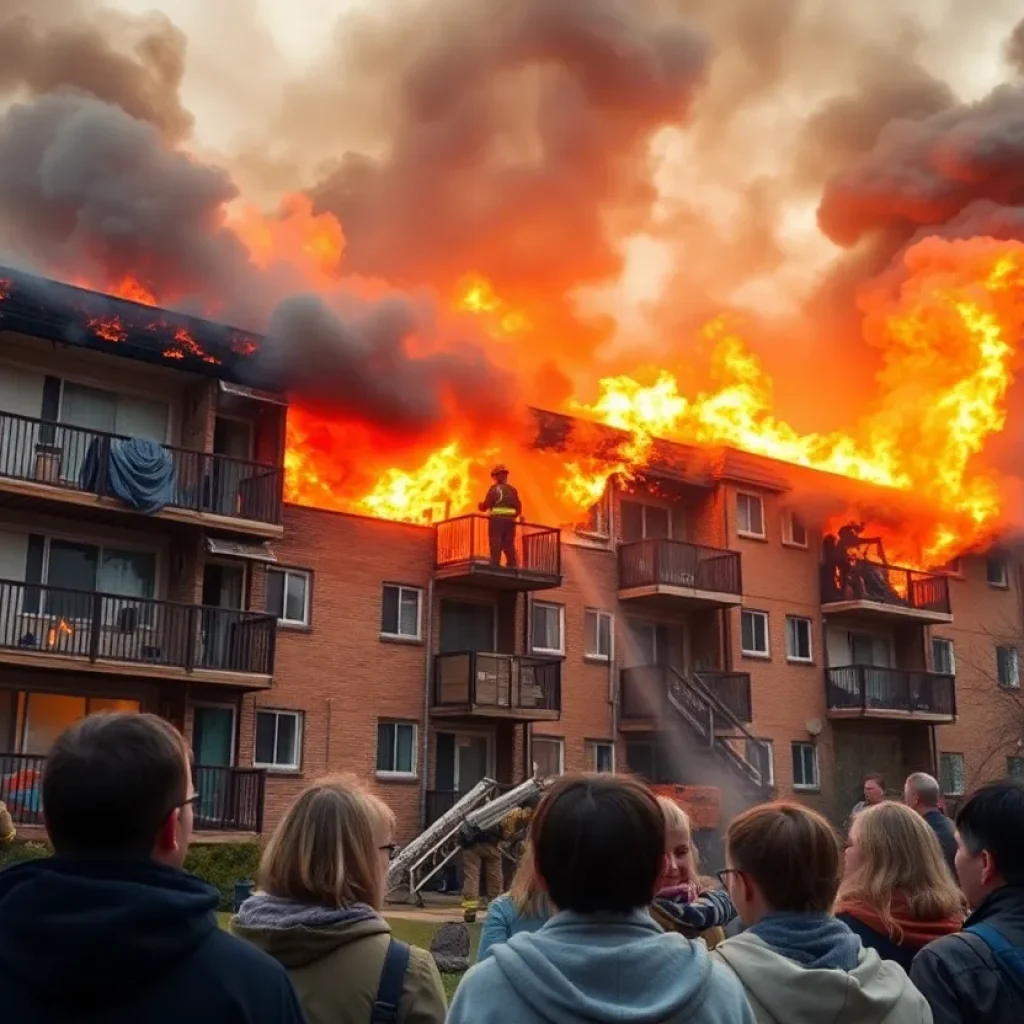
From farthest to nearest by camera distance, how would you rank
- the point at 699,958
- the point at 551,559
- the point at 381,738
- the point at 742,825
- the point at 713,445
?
the point at 713,445
the point at 551,559
the point at 381,738
the point at 742,825
the point at 699,958

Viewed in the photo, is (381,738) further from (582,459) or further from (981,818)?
(981,818)

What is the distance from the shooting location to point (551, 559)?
1127 inches

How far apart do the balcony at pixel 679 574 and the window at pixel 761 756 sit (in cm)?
354

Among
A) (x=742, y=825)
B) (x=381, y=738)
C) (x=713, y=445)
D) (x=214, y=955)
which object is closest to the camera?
(x=214, y=955)

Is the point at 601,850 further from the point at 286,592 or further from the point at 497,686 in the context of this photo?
the point at 497,686

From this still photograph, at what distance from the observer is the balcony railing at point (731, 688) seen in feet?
102

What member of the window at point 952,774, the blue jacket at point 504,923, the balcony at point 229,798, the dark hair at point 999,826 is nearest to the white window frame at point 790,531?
the window at point 952,774

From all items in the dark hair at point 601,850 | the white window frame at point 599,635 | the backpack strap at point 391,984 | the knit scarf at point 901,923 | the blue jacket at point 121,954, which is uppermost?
the white window frame at point 599,635

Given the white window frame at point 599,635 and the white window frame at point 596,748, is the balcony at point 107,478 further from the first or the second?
the white window frame at point 596,748

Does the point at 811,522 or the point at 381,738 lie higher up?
the point at 811,522

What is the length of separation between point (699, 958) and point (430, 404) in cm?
2397

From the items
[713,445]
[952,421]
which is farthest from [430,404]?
[952,421]

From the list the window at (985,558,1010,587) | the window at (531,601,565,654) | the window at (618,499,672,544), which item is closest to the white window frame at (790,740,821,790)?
the window at (618,499,672,544)

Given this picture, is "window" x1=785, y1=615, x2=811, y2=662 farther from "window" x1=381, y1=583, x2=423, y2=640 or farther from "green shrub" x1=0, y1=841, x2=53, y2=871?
"green shrub" x1=0, y1=841, x2=53, y2=871
